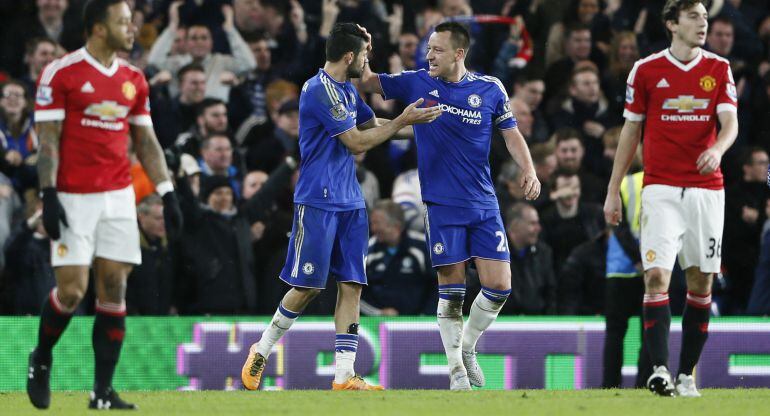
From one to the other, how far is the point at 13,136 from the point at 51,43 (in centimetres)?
141

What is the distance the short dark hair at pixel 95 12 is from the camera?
28.0 ft

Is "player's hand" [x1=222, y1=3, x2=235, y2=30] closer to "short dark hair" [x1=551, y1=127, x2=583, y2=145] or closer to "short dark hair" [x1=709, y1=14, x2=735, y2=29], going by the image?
"short dark hair" [x1=551, y1=127, x2=583, y2=145]

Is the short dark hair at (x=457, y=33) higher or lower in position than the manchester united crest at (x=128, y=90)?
higher

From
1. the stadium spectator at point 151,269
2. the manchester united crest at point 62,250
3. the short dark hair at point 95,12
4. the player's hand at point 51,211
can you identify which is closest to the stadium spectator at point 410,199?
the stadium spectator at point 151,269

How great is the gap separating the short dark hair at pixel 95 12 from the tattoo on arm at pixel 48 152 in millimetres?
→ 639

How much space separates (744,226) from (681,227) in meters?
5.69

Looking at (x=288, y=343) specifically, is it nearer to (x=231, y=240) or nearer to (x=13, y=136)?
(x=231, y=240)

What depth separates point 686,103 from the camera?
9.75 m

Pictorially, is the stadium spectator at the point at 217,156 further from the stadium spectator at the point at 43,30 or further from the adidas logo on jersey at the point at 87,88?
the adidas logo on jersey at the point at 87,88

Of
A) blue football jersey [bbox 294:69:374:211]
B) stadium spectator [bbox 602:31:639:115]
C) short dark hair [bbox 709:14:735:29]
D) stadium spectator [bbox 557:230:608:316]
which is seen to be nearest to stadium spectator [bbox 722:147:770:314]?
stadium spectator [bbox 557:230:608:316]

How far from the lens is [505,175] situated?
49.4ft

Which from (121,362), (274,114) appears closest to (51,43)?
(274,114)

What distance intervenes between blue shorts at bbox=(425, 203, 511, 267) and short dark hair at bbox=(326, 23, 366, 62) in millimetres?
1372

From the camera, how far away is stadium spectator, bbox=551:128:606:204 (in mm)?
15266
